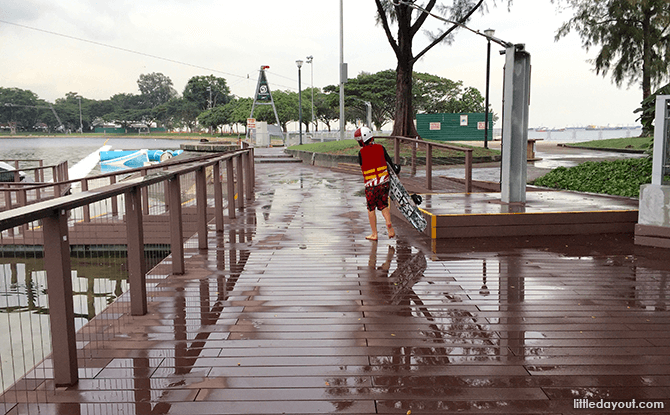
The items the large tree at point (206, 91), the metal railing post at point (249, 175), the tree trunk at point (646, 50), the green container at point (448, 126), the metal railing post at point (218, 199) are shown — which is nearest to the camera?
the metal railing post at point (218, 199)

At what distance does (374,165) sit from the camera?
743 cm

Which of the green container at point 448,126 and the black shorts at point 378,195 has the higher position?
the green container at point 448,126

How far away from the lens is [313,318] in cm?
438

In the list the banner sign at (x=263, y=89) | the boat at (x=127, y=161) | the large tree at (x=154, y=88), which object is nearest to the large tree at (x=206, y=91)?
the large tree at (x=154, y=88)

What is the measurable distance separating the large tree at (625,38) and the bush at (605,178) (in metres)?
23.9

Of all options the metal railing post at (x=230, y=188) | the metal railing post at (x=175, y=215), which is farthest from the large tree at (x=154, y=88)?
the metal railing post at (x=175, y=215)

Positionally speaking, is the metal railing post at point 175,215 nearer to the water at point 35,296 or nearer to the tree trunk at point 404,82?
the water at point 35,296

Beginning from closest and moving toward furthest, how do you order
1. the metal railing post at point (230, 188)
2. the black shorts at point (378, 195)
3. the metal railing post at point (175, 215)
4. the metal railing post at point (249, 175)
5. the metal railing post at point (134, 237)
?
the metal railing post at point (134, 237), the metal railing post at point (175, 215), the black shorts at point (378, 195), the metal railing post at point (230, 188), the metal railing post at point (249, 175)

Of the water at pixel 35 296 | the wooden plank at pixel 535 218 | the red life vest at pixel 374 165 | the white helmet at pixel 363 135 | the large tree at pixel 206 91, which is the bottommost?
the water at pixel 35 296

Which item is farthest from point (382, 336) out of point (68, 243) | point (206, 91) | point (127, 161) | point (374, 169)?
point (206, 91)

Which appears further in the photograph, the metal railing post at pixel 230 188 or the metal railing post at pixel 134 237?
the metal railing post at pixel 230 188

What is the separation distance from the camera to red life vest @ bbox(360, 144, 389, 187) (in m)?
7.39

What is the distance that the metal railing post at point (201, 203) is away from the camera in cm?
676

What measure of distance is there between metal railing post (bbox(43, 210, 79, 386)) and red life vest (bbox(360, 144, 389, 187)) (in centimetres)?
477
